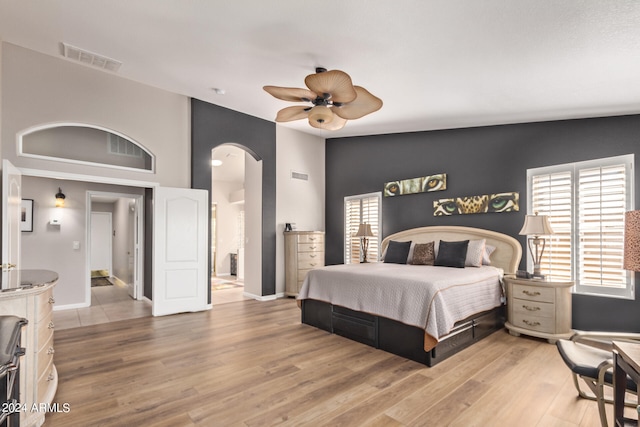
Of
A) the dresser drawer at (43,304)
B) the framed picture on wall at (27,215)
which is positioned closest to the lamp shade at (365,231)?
the dresser drawer at (43,304)

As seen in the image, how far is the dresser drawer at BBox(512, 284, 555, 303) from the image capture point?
387 cm

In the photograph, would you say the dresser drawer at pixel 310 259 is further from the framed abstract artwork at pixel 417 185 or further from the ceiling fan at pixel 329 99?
the ceiling fan at pixel 329 99

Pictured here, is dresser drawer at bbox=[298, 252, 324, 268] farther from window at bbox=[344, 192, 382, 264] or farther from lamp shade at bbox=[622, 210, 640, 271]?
lamp shade at bbox=[622, 210, 640, 271]

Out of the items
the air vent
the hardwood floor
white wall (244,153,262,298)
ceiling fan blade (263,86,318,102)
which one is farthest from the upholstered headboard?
ceiling fan blade (263,86,318,102)

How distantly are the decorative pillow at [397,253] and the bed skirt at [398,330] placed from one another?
140 centimetres

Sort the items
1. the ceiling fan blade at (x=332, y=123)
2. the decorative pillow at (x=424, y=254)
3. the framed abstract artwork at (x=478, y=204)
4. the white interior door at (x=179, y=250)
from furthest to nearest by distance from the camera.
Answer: the white interior door at (x=179, y=250) < the decorative pillow at (x=424, y=254) < the framed abstract artwork at (x=478, y=204) < the ceiling fan blade at (x=332, y=123)

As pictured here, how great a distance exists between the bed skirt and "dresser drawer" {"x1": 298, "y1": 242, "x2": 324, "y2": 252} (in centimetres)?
180

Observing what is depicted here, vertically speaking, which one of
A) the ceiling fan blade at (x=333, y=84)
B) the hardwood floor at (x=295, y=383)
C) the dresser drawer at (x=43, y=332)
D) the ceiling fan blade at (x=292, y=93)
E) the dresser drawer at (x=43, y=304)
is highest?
the ceiling fan blade at (x=292, y=93)

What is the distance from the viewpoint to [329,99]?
10.9ft

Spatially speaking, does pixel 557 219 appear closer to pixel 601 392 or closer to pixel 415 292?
pixel 415 292

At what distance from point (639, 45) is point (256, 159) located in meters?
5.26

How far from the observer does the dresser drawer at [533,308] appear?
3.85 metres

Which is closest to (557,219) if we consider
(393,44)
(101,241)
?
(393,44)

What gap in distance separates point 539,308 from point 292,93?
3739 mm
